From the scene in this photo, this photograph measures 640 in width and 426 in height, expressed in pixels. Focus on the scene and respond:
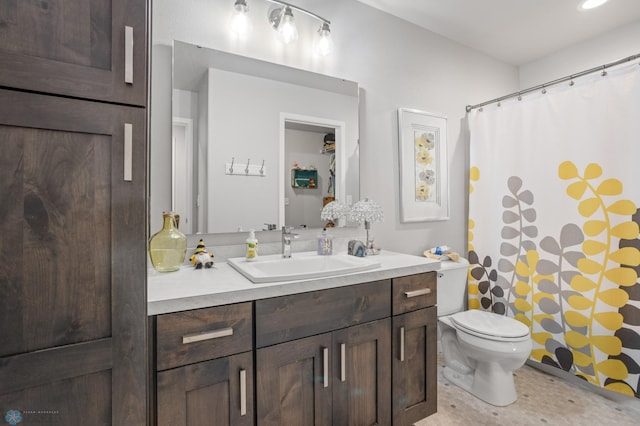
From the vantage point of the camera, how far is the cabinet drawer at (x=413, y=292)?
1.48 m

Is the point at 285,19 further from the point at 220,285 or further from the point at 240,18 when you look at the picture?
the point at 220,285

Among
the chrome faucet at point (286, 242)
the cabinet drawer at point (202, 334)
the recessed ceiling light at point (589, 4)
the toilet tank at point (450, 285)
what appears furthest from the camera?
the toilet tank at point (450, 285)

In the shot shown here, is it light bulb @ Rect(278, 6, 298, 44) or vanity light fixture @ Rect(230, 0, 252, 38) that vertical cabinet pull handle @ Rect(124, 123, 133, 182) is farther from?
light bulb @ Rect(278, 6, 298, 44)

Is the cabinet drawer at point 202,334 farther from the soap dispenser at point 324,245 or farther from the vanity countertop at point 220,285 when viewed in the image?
the soap dispenser at point 324,245

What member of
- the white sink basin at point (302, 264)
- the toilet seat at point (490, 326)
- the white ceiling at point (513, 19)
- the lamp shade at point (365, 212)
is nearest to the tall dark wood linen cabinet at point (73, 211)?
the white sink basin at point (302, 264)

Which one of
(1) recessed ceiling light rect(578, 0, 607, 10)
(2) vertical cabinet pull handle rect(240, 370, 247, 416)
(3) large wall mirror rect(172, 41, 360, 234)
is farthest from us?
(1) recessed ceiling light rect(578, 0, 607, 10)

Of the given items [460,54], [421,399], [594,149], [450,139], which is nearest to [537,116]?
[594,149]

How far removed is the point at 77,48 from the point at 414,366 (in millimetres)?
1806

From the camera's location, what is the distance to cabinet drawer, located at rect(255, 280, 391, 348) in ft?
3.78

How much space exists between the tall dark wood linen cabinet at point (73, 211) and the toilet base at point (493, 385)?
188 cm

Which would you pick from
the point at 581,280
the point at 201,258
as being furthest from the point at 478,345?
the point at 201,258

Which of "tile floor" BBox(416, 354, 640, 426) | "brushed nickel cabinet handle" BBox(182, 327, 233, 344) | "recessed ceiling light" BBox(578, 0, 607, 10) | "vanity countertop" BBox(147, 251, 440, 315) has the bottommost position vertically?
"tile floor" BBox(416, 354, 640, 426)

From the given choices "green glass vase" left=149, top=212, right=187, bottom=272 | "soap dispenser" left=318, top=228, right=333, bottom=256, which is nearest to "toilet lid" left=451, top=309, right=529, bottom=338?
"soap dispenser" left=318, top=228, right=333, bottom=256

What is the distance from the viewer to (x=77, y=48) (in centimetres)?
83
